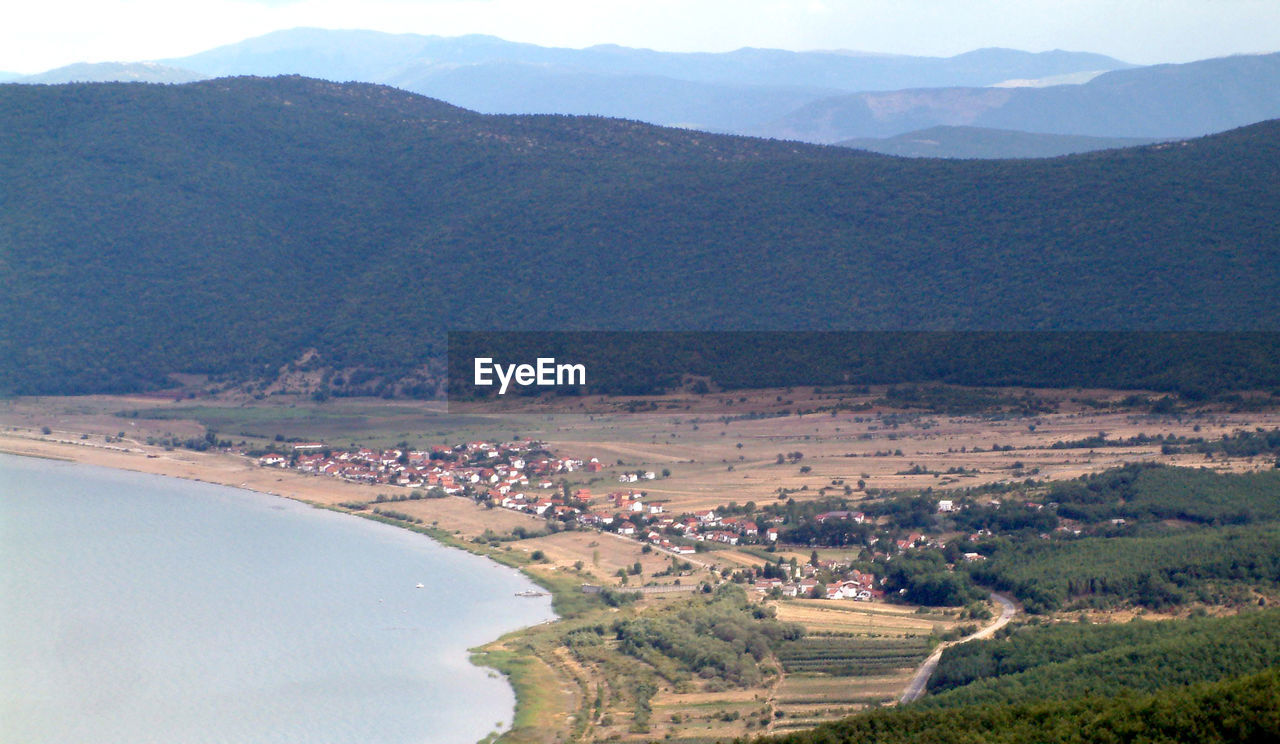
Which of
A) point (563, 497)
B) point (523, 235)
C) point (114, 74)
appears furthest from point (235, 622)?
point (114, 74)

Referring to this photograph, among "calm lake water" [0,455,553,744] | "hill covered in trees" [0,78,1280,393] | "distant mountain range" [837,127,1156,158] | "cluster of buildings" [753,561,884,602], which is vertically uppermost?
"distant mountain range" [837,127,1156,158]

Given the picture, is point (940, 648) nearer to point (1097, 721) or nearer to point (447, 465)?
point (1097, 721)

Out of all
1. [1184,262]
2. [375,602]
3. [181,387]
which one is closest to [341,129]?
[181,387]

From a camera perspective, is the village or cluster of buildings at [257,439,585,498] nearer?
the village

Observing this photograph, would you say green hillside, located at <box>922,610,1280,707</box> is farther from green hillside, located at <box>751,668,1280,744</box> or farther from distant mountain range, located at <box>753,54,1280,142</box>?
distant mountain range, located at <box>753,54,1280,142</box>

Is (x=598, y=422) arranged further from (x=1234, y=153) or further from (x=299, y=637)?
(x=1234, y=153)

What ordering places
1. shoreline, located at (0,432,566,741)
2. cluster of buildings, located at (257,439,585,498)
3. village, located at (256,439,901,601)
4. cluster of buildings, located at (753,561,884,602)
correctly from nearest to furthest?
cluster of buildings, located at (753,561,884,602) < village, located at (256,439,901,601) < shoreline, located at (0,432,566,741) < cluster of buildings, located at (257,439,585,498)

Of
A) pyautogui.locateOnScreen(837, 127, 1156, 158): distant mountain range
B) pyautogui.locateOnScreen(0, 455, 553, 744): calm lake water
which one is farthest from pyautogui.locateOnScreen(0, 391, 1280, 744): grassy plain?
pyautogui.locateOnScreen(837, 127, 1156, 158): distant mountain range
